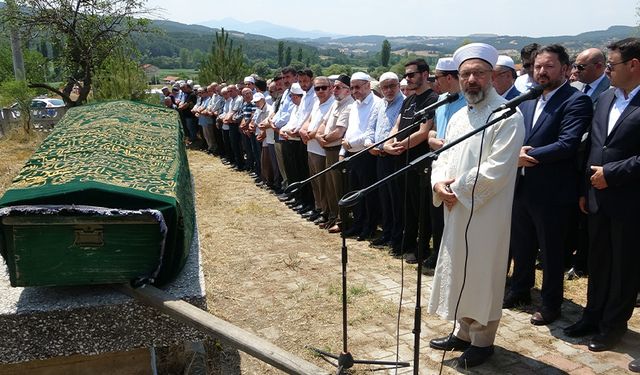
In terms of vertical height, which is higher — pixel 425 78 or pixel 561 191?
pixel 425 78

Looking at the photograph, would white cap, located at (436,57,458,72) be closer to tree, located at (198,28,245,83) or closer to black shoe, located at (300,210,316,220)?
black shoe, located at (300,210,316,220)

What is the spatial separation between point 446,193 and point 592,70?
102 inches

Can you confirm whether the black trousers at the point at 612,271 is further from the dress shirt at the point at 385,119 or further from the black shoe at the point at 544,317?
the dress shirt at the point at 385,119

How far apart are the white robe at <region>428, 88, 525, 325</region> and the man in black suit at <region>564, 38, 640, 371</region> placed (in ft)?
2.39

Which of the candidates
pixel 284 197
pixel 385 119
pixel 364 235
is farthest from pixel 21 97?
pixel 385 119

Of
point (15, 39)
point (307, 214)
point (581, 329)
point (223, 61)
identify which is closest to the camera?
point (581, 329)

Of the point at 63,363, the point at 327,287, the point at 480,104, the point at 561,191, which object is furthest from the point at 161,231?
the point at 561,191

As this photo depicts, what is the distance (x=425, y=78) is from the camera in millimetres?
5375

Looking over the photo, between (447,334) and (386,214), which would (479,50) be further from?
(386,214)

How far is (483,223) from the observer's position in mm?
3256

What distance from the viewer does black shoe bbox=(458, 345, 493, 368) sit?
337cm

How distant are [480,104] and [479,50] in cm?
33

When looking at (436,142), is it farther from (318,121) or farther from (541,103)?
(318,121)

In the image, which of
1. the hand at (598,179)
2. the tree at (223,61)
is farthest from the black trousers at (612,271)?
the tree at (223,61)
